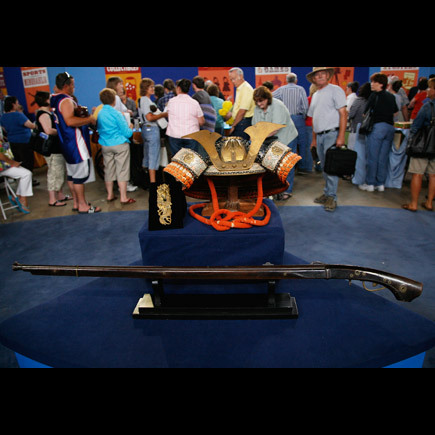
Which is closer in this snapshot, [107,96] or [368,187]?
[107,96]

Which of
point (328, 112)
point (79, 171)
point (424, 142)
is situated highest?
point (328, 112)

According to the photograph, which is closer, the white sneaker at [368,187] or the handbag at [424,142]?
the handbag at [424,142]

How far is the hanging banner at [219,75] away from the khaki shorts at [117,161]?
4900 mm

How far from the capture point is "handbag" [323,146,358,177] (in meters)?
4.05

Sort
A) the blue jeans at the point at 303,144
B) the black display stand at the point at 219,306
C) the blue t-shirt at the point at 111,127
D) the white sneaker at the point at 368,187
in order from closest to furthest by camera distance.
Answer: the black display stand at the point at 219,306 → the blue t-shirt at the point at 111,127 → the white sneaker at the point at 368,187 → the blue jeans at the point at 303,144

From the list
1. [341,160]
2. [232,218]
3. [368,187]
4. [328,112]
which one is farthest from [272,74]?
[232,218]

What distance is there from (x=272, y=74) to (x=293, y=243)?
6822 mm

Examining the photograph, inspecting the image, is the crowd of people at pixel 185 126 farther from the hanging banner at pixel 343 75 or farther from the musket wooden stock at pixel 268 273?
the hanging banner at pixel 343 75

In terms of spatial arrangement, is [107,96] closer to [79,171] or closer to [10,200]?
[79,171]

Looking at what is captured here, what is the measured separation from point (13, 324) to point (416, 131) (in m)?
4.69

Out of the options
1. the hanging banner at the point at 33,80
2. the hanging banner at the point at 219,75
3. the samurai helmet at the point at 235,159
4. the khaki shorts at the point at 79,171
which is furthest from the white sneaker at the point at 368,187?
the hanging banner at the point at 33,80

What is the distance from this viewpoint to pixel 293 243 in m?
3.75

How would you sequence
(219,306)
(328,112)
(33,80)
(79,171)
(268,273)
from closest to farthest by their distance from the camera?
(268,273) → (219,306) → (328,112) → (79,171) → (33,80)

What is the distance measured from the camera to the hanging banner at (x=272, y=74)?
909cm
